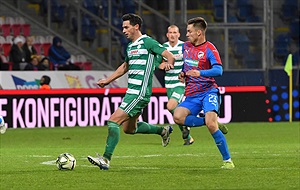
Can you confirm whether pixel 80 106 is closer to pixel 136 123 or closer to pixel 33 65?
pixel 33 65

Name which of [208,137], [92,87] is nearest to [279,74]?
[92,87]

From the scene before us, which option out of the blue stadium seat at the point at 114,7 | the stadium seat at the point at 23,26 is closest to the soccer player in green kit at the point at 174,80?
the blue stadium seat at the point at 114,7

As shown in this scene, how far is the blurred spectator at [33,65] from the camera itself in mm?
24391

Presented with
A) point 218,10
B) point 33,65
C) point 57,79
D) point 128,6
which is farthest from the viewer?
point 128,6

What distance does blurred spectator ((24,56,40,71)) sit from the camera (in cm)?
2439

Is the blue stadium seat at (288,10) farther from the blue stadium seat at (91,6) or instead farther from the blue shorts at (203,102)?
the blue shorts at (203,102)

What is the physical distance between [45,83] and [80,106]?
135cm

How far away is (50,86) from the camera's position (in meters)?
23.2

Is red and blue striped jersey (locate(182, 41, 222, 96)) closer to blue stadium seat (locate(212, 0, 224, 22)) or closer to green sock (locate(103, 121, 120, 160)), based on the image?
green sock (locate(103, 121, 120, 160))

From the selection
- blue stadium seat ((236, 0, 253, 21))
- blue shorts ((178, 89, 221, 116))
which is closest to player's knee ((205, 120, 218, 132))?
blue shorts ((178, 89, 221, 116))

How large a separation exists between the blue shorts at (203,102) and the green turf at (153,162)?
73 centimetres

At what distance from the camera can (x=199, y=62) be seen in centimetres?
1179

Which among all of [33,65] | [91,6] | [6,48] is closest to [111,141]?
[33,65]

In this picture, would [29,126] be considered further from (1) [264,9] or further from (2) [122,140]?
(1) [264,9]
